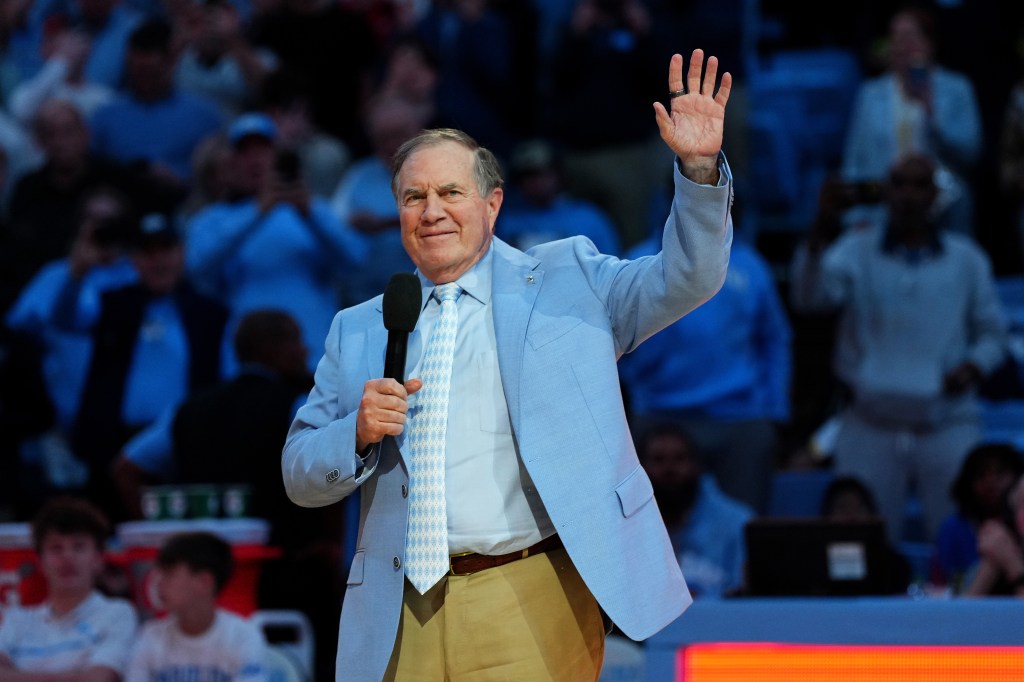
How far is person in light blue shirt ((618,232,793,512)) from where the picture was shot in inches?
305

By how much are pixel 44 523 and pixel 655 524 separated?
3.62 m

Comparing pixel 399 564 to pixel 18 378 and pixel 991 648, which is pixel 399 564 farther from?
pixel 18 378

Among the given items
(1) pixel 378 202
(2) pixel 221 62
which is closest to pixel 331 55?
(2) pixel 221 62

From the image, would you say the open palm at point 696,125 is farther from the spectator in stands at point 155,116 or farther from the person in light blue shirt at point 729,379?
the spectator in stands at point 155,116

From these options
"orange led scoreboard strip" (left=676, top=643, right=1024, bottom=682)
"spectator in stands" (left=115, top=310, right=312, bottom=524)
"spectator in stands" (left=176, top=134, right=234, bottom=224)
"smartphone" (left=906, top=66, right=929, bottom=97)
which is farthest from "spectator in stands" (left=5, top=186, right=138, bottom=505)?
"orange led scoreboard strip" (left=676, top=643, right=1024, bottom=682)

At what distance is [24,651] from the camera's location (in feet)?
20.3

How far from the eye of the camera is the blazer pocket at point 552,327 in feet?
11.0

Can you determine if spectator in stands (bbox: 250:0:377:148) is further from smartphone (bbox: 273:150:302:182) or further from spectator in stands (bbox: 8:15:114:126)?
smartphone (bbox: 273:150:302:182)

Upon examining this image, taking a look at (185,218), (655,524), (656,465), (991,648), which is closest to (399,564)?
(655,524)

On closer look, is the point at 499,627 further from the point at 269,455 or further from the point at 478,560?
the point at 269,455

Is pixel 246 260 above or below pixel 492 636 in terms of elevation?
above

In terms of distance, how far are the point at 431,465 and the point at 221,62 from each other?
7515 mm

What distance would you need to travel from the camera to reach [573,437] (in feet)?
10.8

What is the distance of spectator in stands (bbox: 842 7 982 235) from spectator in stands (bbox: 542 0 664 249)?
Answer: 124 cm
